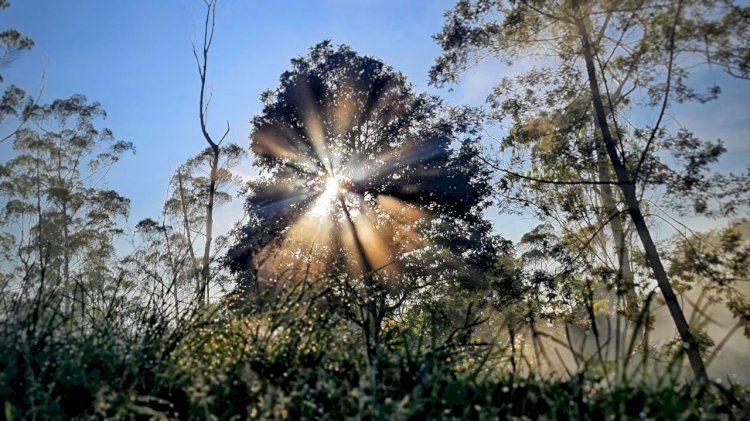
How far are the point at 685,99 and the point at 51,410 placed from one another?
11.8 metres

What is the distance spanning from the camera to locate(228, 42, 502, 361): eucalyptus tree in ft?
69.2

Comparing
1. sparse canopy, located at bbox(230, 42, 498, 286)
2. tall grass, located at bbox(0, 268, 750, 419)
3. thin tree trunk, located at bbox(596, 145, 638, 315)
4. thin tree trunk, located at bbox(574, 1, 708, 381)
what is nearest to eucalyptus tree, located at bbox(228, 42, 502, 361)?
sparse canopy, located at bbox(230, 42, 498, 286)

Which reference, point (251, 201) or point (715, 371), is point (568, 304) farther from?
point (715, 371)

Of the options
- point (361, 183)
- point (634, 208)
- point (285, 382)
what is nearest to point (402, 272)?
point (361, 183)

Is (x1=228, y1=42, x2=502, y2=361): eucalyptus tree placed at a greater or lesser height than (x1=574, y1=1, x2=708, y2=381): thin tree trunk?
greater

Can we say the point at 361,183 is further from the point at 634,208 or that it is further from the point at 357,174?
the point at 634,208

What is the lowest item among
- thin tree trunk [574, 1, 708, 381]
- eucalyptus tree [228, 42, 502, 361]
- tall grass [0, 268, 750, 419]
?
tall grass [0, 268, 750, 419]

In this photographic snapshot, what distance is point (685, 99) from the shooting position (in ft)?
34.5

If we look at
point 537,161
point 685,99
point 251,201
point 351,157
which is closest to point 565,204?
point 537,161

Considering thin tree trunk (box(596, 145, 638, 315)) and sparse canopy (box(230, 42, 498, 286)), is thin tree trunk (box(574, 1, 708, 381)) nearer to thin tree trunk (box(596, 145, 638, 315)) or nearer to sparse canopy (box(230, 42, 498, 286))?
thin tree trunk (box(596, 145, 638, 315))

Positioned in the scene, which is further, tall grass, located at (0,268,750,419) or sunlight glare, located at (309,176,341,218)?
sunlight glare, located at (309,176,341,218)

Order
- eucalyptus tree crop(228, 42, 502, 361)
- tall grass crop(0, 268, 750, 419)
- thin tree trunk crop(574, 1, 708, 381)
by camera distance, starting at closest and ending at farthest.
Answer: tall grass crop(0, 268, 750, 419)
thin tree trunk crop(574, 1, 708, 381)
eucalyptus tree crop(228, 42, 502, 361)

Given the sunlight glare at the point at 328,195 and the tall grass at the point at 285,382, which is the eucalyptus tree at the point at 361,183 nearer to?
the sunlight glare at the point at 328,195

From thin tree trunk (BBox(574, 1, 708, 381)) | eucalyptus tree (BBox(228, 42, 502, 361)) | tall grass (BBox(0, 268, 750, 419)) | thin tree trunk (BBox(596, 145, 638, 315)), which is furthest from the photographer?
eucalyptus tree (BBox(228, 42, 502, 361))
